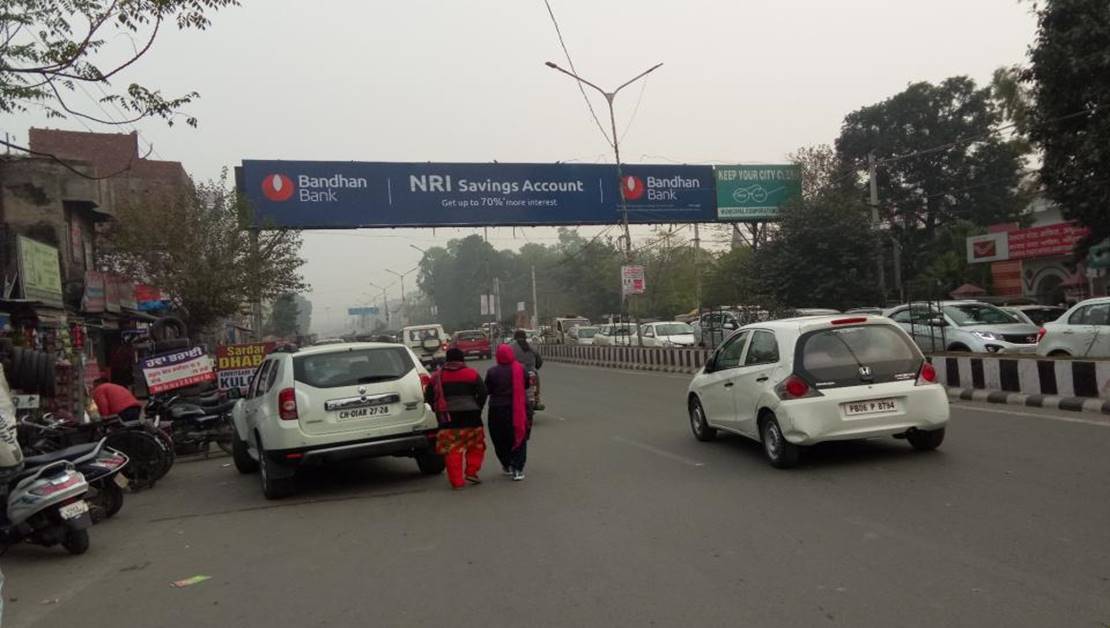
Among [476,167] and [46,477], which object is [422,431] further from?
[476,167]

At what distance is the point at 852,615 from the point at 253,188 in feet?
88.8

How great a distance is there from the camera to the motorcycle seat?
272 inches

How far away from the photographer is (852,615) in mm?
4359

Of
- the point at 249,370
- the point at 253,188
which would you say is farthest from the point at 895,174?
the point at 249,370

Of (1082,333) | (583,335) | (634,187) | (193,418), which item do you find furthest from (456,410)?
(583,335)

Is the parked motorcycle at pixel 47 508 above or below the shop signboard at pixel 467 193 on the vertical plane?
below

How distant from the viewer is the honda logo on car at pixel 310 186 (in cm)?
2853

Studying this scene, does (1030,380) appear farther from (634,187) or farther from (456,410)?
(634,187)

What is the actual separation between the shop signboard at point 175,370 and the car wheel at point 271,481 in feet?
17.4

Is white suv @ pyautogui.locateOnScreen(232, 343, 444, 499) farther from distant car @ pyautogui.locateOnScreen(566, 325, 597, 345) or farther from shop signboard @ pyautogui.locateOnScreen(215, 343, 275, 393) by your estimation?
distant car @ pyautogui.locateOnScreen(566, 325, 597, 345)

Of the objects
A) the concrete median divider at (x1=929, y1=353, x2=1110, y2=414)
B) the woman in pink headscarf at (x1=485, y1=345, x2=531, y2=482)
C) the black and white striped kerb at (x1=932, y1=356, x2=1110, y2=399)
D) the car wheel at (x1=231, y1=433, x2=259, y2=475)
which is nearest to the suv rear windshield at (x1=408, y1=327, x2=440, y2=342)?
the concrete median divider at (x1=929, y1=353, x2=1110, y2=414)

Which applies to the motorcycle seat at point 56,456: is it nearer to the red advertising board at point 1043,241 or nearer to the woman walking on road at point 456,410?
the woman walking on road at point 456,410

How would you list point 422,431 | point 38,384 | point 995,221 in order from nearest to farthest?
point 422,431 → point 38,384 → point 995,221

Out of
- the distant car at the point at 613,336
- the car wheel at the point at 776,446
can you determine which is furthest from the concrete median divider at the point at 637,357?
the car wheel at the point at 776,446
